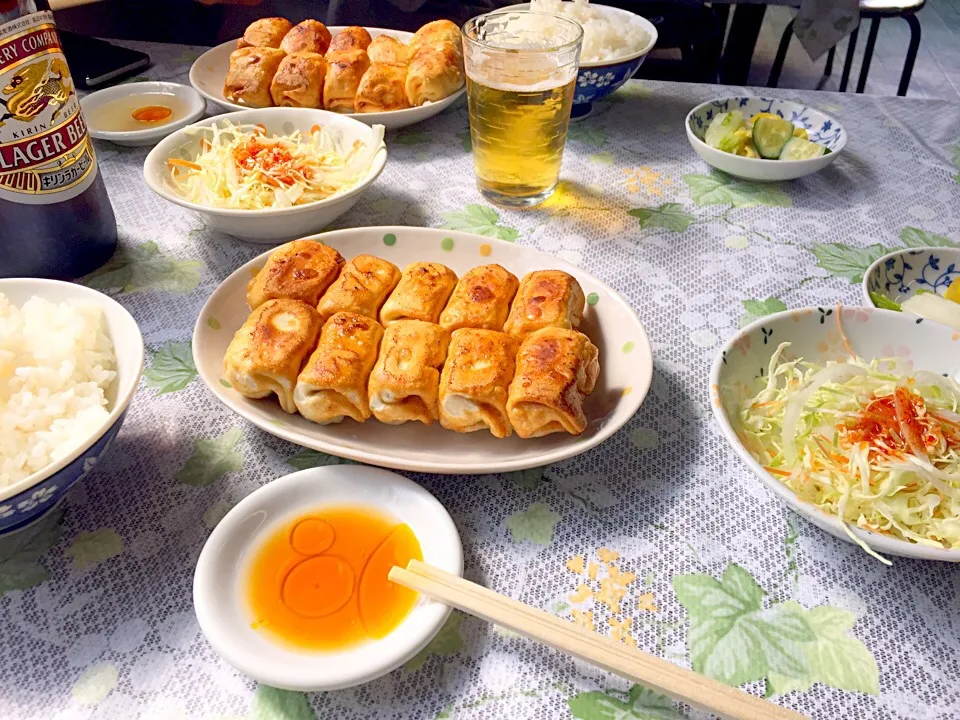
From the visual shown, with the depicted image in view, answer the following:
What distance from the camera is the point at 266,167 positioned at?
173 cm

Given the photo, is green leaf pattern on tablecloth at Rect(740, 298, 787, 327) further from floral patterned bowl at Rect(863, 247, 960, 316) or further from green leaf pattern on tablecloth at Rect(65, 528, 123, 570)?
green leaf pattern on tablecloth at Rect(65, 528, 123, 570)

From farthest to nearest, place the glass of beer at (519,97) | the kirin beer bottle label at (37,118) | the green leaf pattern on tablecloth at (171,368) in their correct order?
1. the glass of beer at (519,97)
2. the green leaf pattern on tablecloth at (171,368)
3. the kirin beer bottle label at (37,118)

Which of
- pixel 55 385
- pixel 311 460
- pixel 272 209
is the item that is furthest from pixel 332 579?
pixel 272 209

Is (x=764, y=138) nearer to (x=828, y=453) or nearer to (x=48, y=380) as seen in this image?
(x=828, y=453)

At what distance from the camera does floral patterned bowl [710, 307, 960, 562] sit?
1.17 metres

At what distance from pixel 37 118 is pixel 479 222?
0.97m

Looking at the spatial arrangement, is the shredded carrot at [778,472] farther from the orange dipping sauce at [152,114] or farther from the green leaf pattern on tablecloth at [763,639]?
the orange dipping sauce at [152,114]

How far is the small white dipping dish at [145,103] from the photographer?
1.97m

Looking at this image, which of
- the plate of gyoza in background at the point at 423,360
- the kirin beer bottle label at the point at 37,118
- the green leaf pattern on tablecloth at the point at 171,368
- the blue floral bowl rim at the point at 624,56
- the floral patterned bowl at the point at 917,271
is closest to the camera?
the plate of gyoza in background at the point at 423,360

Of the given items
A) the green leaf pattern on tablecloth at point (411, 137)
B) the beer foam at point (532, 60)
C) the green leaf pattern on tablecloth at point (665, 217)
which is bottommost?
the green leaf pattern on tablecloth at point (665, 217)

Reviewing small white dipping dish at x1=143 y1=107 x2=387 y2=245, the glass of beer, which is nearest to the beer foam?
the glass of beer

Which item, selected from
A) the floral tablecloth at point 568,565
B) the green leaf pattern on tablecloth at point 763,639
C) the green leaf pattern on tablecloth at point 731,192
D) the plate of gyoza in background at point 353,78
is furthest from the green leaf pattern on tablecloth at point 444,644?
the plate of gyoza in background at point 353,78

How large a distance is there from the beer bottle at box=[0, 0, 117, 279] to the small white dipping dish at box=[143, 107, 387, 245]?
19cm

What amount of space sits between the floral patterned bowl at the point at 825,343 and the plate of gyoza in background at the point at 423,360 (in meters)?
0.14
